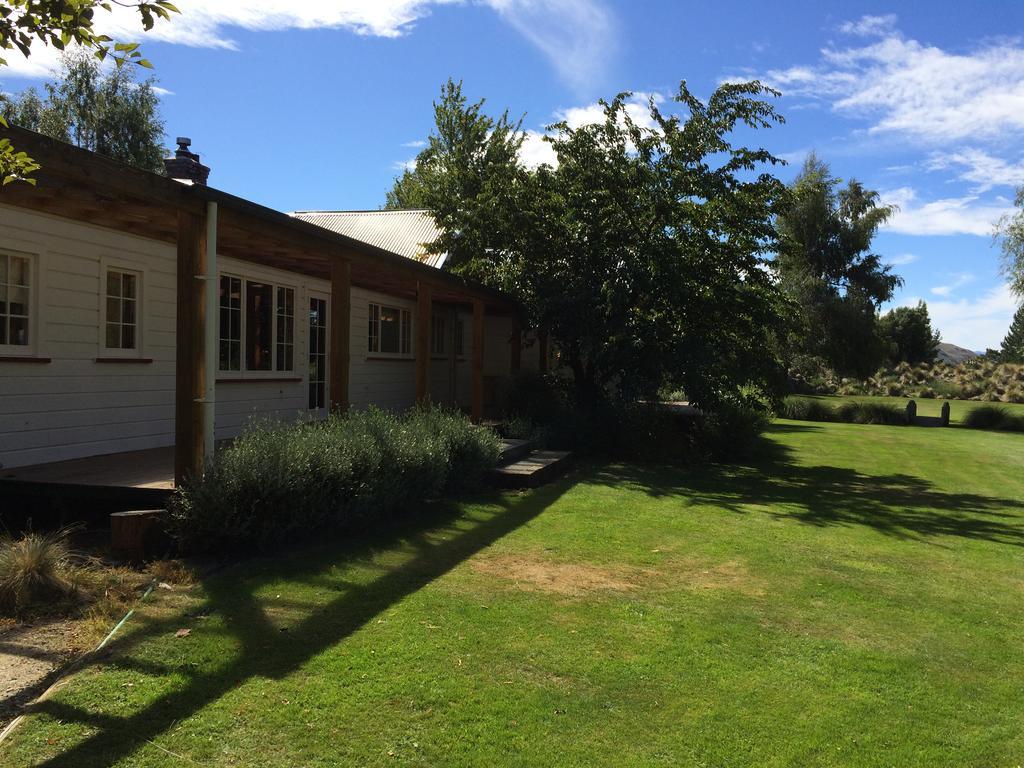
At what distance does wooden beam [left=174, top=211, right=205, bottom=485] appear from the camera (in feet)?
19.7

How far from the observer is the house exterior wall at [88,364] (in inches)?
293

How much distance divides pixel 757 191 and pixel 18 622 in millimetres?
13141

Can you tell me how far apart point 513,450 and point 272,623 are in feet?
22.8

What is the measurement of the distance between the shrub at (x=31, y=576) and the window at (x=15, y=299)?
3323 millimetres

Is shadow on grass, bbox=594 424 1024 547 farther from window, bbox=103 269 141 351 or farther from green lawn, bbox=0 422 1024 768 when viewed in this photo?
window, bbox=103 269 141 351

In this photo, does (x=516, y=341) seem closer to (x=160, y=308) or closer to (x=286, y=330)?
(x=286, y=330)

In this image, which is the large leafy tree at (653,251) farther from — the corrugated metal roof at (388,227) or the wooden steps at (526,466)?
the corrugated metal roof at (388,227)

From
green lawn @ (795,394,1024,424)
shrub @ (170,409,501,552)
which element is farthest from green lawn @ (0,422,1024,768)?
green lawn @ (795,394,1024,424)

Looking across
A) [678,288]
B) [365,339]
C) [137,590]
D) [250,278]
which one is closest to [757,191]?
[678,288]

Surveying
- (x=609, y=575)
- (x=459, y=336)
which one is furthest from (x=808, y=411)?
(x=609, y=575)

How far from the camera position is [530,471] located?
→ 400 inches

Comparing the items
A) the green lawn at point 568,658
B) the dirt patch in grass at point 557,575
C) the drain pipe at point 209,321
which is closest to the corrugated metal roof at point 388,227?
the drain pipe at point 209,321

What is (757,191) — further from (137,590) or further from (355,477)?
(137,590)

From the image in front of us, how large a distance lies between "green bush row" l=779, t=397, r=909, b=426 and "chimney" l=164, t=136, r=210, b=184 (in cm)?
2254
